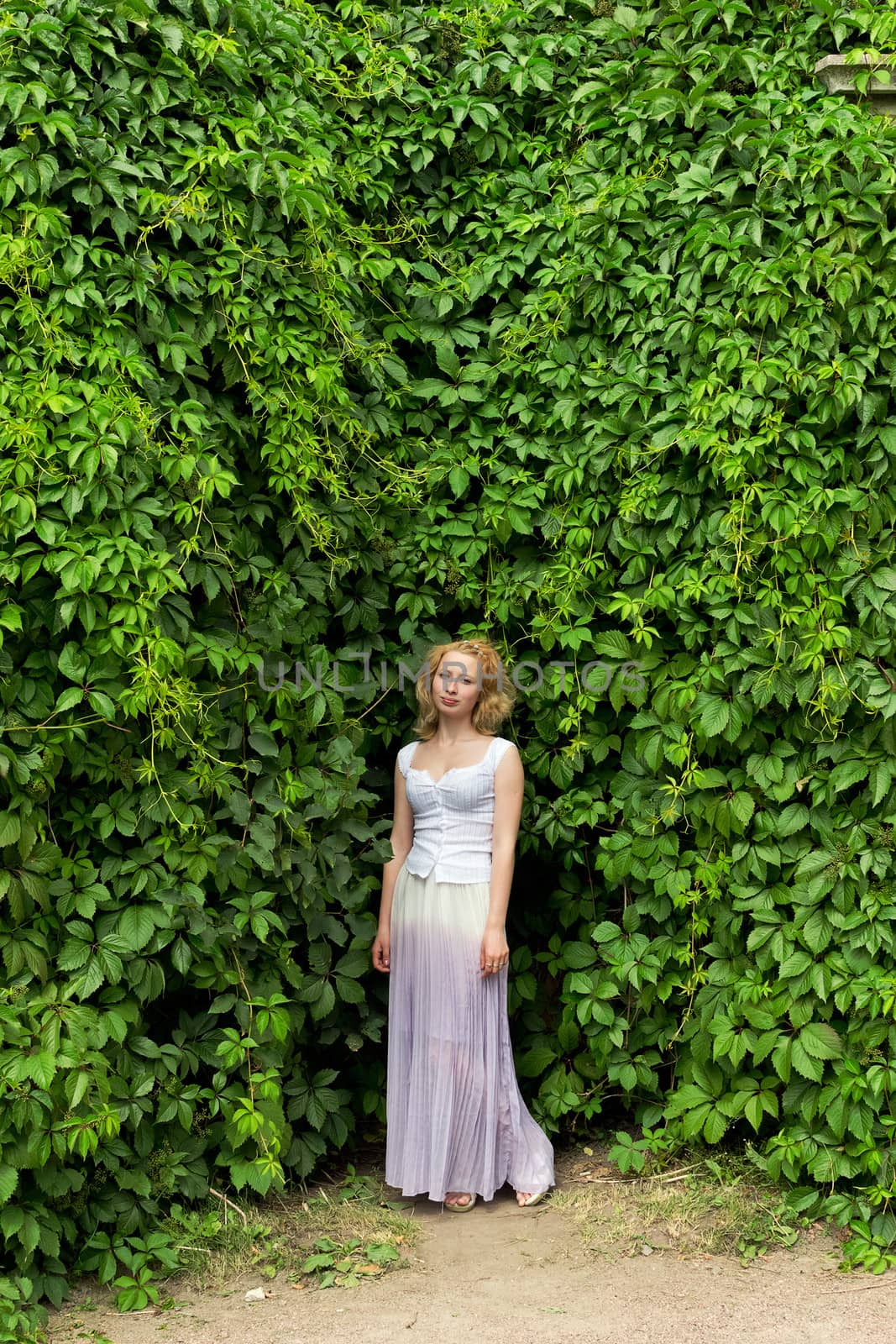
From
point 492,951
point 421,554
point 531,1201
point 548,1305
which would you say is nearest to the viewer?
point 548,1305

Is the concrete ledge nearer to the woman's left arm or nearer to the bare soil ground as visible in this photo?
the woman's left arm

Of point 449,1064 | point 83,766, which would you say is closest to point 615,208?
point 83,766

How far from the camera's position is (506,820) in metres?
3.73

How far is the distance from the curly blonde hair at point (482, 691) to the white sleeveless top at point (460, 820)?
9 cm

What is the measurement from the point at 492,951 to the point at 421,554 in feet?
4.22

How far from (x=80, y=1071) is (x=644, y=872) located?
5.43 feet

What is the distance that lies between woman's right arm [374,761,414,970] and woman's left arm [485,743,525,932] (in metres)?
0.29

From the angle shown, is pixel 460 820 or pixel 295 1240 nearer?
pixel 295 1240

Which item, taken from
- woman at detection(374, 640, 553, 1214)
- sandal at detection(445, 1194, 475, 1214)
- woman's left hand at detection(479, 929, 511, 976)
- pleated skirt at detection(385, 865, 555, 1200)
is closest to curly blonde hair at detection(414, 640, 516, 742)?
woman at detection(374, 640, 553, 1214)

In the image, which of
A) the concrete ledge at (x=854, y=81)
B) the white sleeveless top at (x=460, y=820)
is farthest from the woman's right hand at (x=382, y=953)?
the concrete ledge at (x=854, y=81)

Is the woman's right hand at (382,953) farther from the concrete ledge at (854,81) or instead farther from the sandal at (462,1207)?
the concrete ledge at (854,81)

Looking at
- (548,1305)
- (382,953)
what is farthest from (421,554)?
(548,1305)

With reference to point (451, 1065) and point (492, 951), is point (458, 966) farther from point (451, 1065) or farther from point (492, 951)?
point (451, 1065)

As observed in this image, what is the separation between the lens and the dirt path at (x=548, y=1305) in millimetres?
3053
